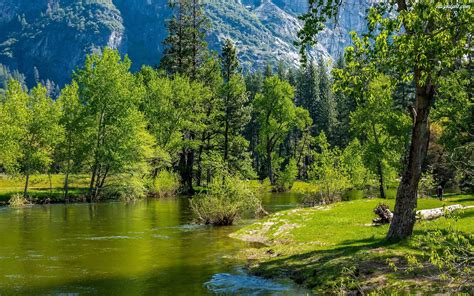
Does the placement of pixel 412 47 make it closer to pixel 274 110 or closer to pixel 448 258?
pixel 448 258

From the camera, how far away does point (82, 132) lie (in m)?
58.7

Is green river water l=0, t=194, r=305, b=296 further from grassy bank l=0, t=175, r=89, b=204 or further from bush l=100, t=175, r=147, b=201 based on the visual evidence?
bush l=100, t=175, r=147, b=201

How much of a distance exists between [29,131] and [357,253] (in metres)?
49.2

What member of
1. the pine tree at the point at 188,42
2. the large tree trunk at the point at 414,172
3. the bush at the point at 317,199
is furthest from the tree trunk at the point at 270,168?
the large tree trunk at the point at 414,172

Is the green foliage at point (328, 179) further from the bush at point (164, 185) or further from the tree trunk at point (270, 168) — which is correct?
the tree trunk at point (270, 168)

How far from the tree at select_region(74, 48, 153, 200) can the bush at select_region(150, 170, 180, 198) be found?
10.3 feet

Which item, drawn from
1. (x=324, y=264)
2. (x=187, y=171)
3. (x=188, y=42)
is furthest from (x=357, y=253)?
(x=188, y=42)

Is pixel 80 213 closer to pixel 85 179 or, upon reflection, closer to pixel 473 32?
pixel 85 179

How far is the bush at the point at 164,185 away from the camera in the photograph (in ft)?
204

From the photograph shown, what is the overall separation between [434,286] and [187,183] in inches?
2246

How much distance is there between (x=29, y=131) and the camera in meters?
56.9

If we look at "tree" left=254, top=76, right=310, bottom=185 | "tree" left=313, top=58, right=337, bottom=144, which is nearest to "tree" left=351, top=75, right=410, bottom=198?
"tree" left=254, top=76, right=310, bottom=185

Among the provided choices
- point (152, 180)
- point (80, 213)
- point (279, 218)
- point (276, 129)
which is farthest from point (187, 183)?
point (279, 218)

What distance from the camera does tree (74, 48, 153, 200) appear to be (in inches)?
2283
